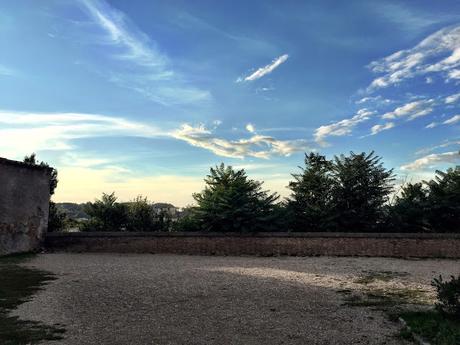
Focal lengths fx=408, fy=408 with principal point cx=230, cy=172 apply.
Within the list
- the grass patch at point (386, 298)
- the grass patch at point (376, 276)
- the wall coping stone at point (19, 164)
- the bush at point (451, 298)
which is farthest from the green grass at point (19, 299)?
the grass patch at point (376, 276)

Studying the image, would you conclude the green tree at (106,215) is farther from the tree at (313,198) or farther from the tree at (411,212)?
the tree at (411,212)

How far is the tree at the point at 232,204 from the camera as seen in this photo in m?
18.6

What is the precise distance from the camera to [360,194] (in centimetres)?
2112

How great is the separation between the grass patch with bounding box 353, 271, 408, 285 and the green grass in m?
8.00

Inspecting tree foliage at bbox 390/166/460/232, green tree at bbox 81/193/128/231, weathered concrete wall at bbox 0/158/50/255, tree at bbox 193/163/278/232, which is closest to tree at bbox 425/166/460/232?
tree foliage at bbox 390/166/460/232

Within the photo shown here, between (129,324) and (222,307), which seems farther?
(222,307)

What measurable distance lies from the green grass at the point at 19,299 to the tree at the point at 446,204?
1654cm

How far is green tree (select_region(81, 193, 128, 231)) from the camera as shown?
22.6 meters

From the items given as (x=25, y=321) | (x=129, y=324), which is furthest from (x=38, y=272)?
(x=129, y=324)

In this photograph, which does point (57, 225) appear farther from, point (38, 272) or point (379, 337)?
point (379, 337)

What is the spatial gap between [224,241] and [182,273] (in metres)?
5.52

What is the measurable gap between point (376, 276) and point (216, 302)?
5863 millimetres

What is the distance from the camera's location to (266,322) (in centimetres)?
706

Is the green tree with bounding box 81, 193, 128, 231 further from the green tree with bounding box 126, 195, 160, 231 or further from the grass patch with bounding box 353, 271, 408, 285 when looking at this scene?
the grass patch with bounding box 353, 271, 408, 285
